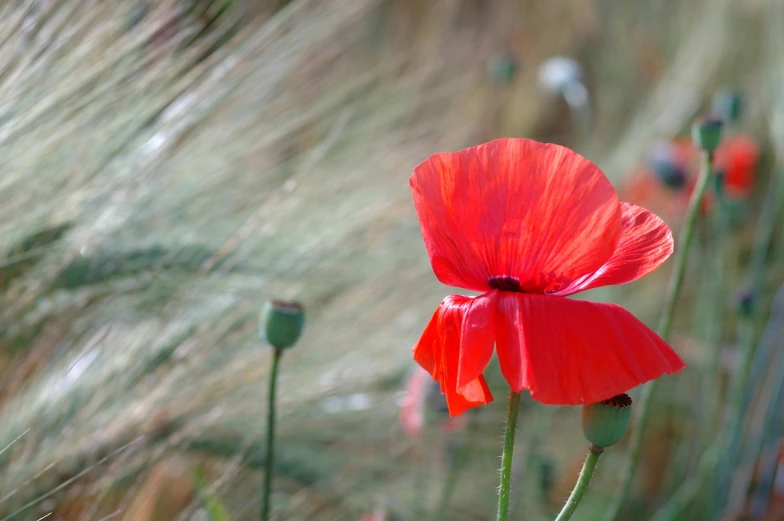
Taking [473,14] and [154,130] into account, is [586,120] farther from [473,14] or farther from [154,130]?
[154,130]

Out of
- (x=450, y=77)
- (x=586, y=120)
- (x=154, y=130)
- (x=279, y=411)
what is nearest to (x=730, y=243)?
(x=586, y=120)

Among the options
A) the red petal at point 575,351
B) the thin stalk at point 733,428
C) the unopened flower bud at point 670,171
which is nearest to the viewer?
the red petal at point 575,351

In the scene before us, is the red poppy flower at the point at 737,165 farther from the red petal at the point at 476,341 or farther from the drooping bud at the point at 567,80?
the red petal at the point at 476,341

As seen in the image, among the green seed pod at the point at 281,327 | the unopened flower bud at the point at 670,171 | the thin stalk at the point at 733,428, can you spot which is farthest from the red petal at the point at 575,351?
the unopened flower bud at the point at 670,171

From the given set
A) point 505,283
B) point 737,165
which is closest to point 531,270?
point 505,283

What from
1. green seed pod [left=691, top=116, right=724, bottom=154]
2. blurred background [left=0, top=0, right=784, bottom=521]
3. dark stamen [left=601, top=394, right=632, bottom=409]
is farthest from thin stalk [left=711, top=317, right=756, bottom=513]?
dark stamen [left=601, top=394, right=632, bottom=409]

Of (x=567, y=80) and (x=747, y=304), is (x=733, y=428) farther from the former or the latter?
(x=567, y=80)
